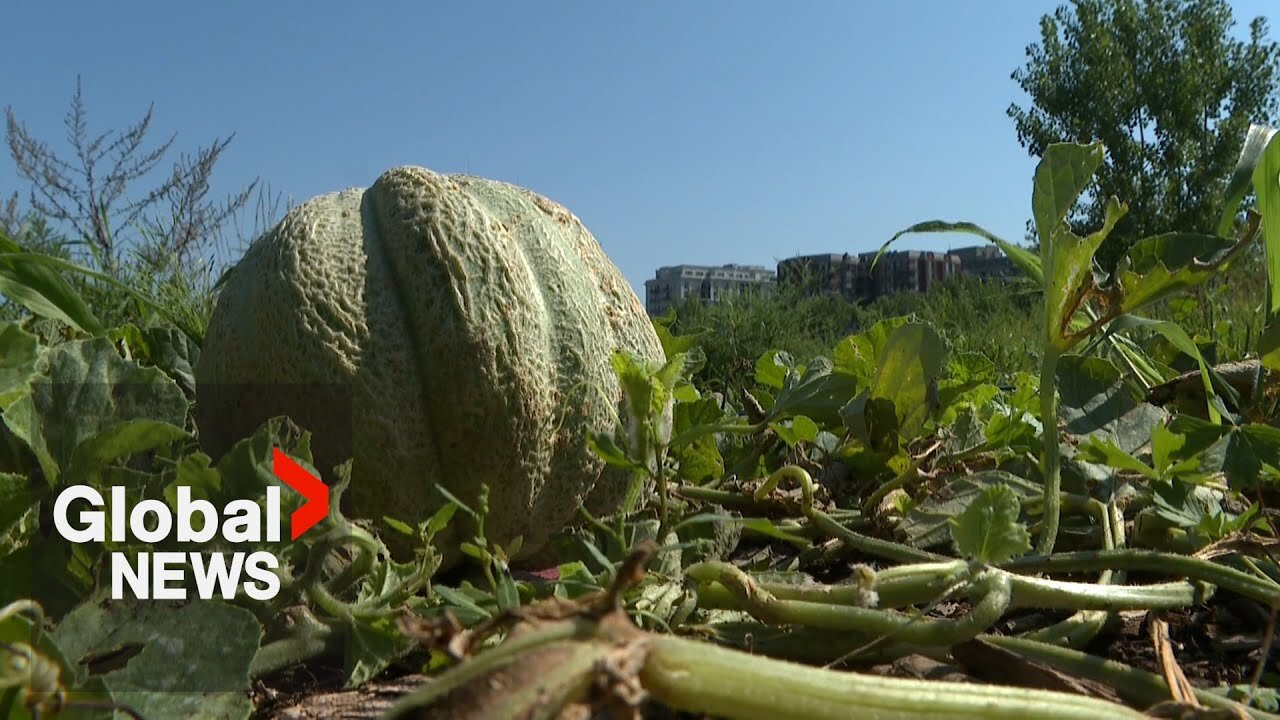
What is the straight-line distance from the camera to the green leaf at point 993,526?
3.61ft

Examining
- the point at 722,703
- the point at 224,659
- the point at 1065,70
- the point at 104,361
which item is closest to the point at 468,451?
the point at 104,361

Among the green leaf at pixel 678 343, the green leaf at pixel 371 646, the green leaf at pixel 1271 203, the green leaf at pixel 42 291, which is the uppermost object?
the green leaf at pixel 1271 203

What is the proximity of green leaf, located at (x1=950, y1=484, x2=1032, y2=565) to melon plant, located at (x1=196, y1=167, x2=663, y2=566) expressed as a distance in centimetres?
84

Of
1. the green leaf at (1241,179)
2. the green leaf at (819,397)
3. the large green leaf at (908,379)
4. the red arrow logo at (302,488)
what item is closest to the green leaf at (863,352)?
the green leaf at (819,397)

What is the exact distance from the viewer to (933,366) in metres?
1.92

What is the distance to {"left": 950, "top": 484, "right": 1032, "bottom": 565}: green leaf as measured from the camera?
3.61 ft

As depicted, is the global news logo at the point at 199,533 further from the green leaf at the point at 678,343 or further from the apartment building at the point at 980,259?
the apartment building at the point at 980,259

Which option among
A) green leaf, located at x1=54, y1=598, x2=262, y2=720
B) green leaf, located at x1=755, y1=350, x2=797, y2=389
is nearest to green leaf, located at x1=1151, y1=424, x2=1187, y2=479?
green leaf, located at x1=755, y1=350, x2=797, y2=389

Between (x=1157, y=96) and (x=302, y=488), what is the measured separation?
32187mm

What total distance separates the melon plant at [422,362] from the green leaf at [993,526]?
0.84 metres

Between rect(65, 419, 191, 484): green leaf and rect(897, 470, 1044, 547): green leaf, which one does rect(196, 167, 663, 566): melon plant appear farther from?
rect(897, 470, 1044, 547): green leaf

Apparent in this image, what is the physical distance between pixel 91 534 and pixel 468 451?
2.26 ft

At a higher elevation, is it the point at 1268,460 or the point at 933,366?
the point at 933,366

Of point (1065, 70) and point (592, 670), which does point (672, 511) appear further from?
point (1065, 70)
